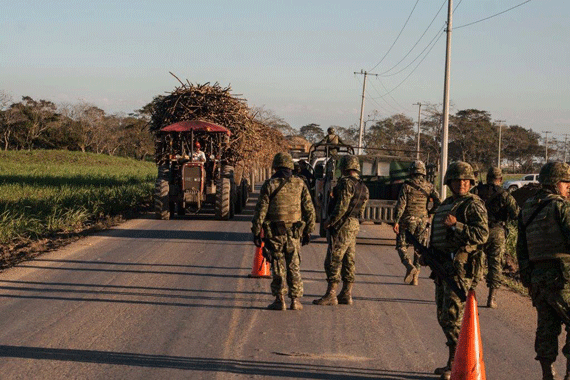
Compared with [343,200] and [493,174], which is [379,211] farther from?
[343,200]

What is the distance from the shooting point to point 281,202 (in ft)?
30.7

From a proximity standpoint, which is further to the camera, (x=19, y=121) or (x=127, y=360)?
(x=19, y=121)

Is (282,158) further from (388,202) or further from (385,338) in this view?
(388,202)

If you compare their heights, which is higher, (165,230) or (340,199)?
(340,199)

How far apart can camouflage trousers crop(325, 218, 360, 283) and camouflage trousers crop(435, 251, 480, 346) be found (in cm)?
292

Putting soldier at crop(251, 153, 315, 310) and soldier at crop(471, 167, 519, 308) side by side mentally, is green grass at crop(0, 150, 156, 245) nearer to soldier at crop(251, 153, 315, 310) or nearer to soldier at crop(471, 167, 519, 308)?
soldier at crop(251, 153, 315, 310)

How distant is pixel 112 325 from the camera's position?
8242 millimetres

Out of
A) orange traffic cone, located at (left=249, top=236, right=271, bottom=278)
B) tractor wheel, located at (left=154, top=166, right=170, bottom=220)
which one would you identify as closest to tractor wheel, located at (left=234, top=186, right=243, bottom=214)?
tractor wheel, located at (left=154, top=166, right=170, bottom=220)

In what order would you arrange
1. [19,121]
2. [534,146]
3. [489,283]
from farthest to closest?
[534,146]
[19,121]
[489,283]

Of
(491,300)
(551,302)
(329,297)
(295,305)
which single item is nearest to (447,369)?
(551,302)

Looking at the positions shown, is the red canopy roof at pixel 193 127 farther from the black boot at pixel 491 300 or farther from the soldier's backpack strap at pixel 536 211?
the soldier's backpack strap at pixel 536 211

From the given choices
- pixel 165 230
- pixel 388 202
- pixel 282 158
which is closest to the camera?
pixel 282 158

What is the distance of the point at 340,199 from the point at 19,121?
232 feet

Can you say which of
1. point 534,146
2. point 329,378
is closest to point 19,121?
point 534,146
